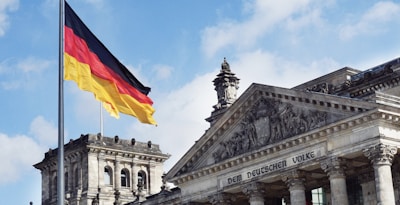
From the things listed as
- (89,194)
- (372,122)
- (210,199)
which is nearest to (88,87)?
(372,122)

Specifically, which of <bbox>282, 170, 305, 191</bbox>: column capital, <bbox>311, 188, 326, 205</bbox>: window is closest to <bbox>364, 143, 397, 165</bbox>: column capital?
<bbox>282, 170, 305, 191</bbox>: column capital

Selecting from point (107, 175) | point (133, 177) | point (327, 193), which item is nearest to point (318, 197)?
point (327, 193)

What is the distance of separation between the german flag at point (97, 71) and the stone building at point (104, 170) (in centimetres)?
5143

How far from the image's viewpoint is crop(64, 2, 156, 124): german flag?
27609mm

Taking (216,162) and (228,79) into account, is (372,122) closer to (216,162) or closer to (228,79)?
(216,162)

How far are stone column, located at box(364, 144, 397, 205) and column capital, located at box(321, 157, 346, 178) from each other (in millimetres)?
2322

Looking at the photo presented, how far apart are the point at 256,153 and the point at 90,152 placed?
33.6m

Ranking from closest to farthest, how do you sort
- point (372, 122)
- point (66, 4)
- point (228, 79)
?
point (66, 4) → point (372, 122) → point (228, 79)

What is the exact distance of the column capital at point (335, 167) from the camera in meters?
48.3

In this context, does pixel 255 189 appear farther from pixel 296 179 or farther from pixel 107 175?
pixel 107 175

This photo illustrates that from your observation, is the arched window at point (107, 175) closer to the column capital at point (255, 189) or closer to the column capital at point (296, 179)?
the column capital at point (255, 189)

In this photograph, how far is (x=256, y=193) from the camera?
53656mm

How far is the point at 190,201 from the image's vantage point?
59094mm

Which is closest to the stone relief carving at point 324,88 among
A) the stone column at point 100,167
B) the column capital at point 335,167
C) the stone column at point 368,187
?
the stone column at point 368,187
